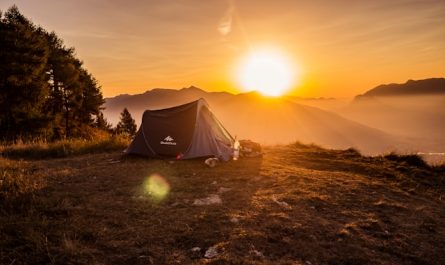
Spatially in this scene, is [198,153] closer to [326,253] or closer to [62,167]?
[62,167]

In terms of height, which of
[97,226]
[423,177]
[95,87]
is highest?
[95,87]

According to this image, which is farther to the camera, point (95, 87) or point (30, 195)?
point (95, 87)

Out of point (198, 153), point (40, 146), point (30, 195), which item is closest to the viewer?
point (30, 195)

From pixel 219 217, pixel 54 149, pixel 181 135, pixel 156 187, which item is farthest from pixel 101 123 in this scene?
pixel 219 217

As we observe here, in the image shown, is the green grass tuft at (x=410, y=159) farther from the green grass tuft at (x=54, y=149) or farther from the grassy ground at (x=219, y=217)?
the green grass tuft at (x=54, y=149)

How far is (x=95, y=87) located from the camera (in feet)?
143

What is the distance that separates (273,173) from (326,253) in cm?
524

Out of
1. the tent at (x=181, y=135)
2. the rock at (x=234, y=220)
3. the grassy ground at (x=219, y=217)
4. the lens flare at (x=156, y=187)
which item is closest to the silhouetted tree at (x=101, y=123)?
the tent at (x=181, y=135)

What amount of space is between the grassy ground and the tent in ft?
4.93

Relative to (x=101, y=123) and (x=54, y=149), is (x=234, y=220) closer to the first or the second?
(x=54, y=149)

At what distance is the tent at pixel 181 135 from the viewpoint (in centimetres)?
1170

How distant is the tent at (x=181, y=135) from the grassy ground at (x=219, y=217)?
150cm

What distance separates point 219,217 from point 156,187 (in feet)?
8.80

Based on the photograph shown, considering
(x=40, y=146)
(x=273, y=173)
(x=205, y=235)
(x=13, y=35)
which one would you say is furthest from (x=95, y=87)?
(x=205, y=235)
